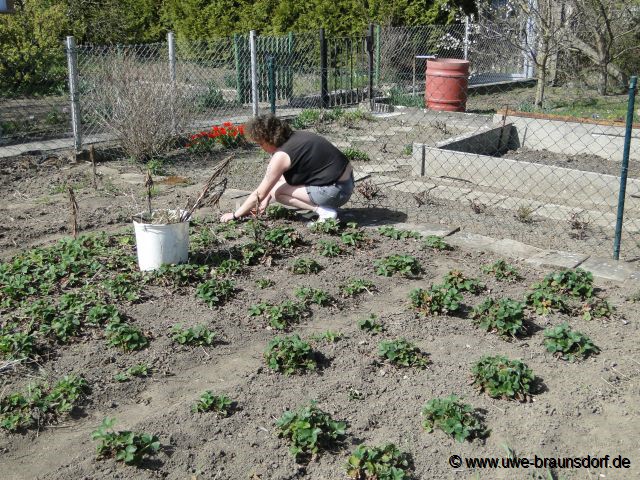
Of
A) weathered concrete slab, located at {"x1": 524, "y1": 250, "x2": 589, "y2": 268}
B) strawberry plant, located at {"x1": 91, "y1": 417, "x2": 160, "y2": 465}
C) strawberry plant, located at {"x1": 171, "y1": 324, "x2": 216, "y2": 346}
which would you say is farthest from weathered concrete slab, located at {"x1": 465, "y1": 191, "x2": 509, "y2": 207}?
strawberry plant, located at {"x1": 91, "y1": 417, "x2": 160, "y2": 465}

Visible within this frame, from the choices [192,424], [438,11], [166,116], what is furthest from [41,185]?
[438,11]

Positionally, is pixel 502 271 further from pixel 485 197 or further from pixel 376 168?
pixel 376 168

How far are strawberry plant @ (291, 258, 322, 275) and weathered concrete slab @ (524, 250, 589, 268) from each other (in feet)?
4.94

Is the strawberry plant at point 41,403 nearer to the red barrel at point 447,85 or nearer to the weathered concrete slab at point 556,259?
the weathered concrete slab at point 556,259

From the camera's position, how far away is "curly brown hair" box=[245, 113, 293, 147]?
5688 millimetres

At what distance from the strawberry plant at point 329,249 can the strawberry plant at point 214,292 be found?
878 millimetres

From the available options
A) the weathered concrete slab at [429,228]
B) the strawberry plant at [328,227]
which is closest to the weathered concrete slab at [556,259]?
the weathered concrete slab at [429,228]

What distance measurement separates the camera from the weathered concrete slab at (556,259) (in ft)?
16.6

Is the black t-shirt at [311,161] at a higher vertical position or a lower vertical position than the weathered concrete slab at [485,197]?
higher

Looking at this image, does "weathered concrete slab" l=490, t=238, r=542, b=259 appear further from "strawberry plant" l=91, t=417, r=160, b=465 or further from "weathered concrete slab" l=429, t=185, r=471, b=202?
"strawberry plant" l=91, t=417, r=160, b=465

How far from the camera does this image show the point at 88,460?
305 centimetres

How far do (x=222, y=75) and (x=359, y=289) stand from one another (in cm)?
1011

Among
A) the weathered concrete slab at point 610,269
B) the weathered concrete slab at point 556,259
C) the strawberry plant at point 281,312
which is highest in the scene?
the weathered concrete slab at point 556,259

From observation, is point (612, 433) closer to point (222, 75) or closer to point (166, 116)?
point (166, 116)
